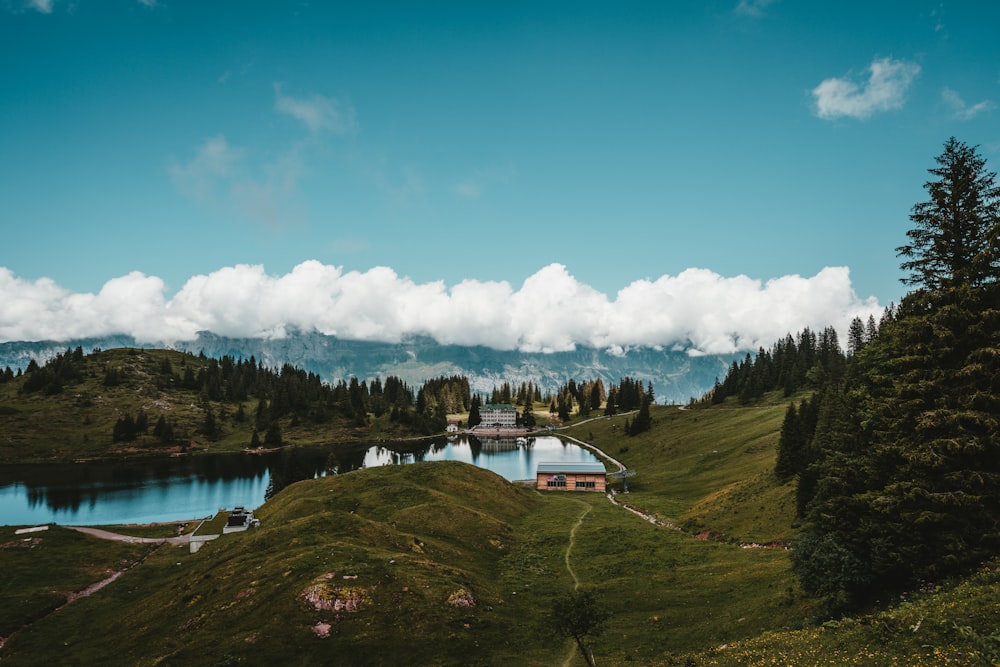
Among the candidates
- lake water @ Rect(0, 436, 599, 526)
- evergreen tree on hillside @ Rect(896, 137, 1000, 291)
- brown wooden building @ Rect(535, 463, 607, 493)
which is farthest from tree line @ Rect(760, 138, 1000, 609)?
lake water @ Rect(0, 436, 599, 526)

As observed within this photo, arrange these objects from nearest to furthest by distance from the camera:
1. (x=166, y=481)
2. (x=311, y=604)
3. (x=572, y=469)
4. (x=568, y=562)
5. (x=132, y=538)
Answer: (x=311, y=604)
(x=568, y=562)
(x=132, y=538)
(x=572, y=469)
(x=166, y=481)

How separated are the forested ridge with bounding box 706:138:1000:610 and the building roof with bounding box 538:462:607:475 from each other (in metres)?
80.2

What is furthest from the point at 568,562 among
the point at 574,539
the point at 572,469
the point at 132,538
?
the point at 132,538

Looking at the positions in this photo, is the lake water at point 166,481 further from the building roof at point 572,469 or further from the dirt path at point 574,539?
the dirt path at point 574,539

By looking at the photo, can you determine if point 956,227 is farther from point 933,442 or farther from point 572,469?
point 572,469

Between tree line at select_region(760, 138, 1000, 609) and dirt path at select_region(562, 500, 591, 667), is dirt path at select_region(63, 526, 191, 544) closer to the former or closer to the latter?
dirt path at select_region(562, 500, 591, 667)

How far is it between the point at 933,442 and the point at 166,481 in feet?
583

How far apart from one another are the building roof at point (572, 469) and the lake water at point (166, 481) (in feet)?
97.7

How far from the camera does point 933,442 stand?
25.3 metres

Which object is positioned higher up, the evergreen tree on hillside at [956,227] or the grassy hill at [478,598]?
the evergreen tree on hillside at [956,227]

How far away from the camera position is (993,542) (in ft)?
76.8

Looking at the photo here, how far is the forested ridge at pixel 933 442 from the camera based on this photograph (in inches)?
961

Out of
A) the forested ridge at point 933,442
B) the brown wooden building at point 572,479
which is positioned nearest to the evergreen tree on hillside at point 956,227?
the forested ridge at point 933,442

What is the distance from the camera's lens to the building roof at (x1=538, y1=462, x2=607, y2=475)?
11119cm
